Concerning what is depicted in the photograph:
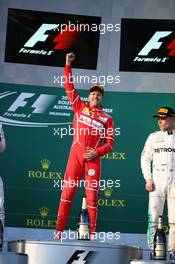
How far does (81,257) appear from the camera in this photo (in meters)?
4.18

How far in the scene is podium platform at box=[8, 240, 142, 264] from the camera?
13.7 feet

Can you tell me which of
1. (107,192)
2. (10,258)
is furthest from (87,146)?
(10,258)

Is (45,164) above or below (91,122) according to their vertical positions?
below

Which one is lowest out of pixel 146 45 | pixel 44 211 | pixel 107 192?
pixel 44 211

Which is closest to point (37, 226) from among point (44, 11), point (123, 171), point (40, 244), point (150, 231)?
point (123, 171)

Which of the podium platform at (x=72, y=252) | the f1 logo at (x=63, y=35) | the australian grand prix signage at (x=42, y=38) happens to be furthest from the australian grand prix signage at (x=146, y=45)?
the podium platform at (x=72, y=252)

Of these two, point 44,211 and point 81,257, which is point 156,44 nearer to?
point 44,211

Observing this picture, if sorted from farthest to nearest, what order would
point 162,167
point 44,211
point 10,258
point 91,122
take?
point 44,211 → point 162,167 → point 91,122 → point 10,258

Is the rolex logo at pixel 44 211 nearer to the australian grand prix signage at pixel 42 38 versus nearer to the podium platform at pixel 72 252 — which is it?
the australian grand prix signage at pixel 42 38

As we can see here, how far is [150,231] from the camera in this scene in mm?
6637

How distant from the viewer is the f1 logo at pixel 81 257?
4184 mm

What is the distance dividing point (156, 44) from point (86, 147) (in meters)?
1.67

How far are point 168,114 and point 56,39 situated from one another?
5.30 ft

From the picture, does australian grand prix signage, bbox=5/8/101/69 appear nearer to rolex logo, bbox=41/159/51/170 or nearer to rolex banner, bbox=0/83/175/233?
rolex banner, bbox=0/83/175/233
